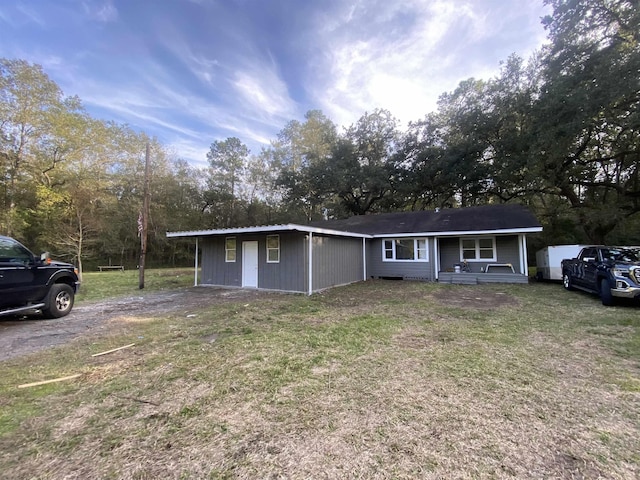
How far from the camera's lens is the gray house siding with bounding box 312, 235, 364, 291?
10.2 meters

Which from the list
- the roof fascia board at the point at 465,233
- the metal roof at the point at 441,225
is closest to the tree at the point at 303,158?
the metal roof at the point at 441,225

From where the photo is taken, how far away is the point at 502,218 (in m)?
12.6

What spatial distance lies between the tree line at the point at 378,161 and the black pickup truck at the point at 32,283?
11358 millimetres

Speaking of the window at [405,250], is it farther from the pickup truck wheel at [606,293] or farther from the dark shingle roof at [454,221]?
the pickup truck wheel at [606,293]

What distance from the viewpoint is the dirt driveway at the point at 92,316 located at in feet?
15.8

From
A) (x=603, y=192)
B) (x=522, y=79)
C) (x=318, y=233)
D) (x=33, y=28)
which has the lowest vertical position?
(x=318, y=233)

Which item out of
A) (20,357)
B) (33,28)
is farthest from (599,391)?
(33,28)

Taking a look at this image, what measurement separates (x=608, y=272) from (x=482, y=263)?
5883 mm

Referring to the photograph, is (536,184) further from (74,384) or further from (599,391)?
(74,384)

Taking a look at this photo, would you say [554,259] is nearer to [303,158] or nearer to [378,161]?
[378,161]

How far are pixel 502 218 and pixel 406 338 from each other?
417 inches

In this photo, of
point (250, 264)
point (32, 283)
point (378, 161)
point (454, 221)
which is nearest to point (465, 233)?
point (454, 221)

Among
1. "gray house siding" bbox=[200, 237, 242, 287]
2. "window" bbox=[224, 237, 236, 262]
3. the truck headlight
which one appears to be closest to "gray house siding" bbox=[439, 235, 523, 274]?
the truck headlight

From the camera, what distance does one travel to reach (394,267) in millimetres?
13570
